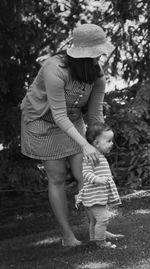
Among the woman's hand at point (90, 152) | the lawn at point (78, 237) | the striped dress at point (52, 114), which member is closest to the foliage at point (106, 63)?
the lawn at point (78, 237)

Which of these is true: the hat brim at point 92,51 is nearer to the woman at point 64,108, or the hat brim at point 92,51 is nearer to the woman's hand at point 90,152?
the woman at point 64,108

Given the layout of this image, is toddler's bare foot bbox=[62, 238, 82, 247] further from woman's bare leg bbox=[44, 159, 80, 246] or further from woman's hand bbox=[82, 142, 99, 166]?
woman's hand bbox=[82, 142, 99, 166]

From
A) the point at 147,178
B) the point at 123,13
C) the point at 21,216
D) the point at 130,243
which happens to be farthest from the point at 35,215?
the point at 123,13

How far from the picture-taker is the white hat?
4.37 metres

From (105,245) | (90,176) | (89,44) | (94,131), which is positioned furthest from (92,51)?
(105,245)

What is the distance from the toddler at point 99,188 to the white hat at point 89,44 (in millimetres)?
603

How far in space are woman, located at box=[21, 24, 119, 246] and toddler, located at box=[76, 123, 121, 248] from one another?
0.15m

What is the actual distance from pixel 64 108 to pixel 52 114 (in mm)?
113

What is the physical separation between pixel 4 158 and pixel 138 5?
2.86 m

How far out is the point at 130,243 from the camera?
4777mm

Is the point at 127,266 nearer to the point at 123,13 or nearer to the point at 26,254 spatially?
the point at 26,254

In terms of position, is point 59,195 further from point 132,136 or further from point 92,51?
point 132,136

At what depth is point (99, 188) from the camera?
4586mm

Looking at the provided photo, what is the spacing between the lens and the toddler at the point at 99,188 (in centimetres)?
457
